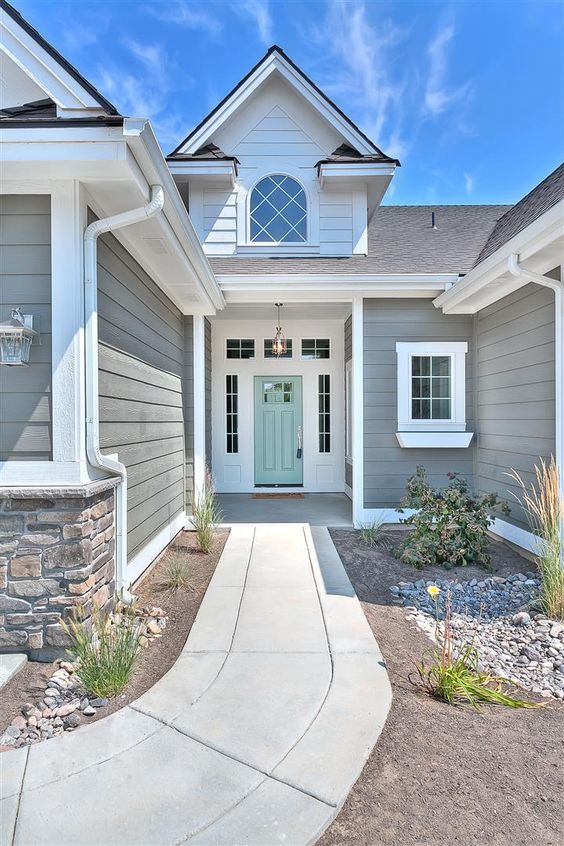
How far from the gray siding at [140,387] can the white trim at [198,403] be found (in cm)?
29

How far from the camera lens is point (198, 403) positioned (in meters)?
5.85

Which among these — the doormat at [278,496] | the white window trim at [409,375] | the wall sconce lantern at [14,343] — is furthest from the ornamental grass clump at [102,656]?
the doormat at [278,496]

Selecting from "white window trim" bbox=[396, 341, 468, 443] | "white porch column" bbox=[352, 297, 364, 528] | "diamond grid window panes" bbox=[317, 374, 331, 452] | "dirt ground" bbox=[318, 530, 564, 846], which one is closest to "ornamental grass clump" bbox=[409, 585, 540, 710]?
"dirt ground" bbox=[318, 530, 564, 846]

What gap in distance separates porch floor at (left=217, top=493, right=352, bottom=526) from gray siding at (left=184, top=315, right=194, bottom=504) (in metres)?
0.69

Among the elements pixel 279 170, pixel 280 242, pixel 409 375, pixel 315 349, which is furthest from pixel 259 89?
pixel 409 375

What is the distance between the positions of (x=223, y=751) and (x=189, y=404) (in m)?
4.34

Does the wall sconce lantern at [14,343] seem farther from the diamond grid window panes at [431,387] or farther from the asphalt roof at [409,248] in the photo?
the diamond grid window panes at [431,387]

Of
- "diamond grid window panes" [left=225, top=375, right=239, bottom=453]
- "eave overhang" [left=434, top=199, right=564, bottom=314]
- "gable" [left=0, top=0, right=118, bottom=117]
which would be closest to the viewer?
"gable" [left=0, top=0, right=118, bottom=117]

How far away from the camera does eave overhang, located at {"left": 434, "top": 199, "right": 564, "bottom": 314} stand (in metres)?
3.41

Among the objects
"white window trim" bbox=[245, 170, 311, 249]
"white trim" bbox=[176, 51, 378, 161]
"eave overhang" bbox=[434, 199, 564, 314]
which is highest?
"white trim" bbox=[176, 51, 378, 161]

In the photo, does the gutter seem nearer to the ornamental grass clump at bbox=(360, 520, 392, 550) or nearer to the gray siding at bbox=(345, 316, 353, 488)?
the gray siding at bbox=(345, 316, 353, 488)

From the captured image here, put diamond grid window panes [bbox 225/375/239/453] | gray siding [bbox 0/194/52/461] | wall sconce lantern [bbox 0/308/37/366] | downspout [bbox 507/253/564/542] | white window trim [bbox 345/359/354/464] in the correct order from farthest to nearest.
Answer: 1. diamond grid window panes [bbox 225/375/239/453]
2. white window trim [bbox 345/359/354/464]
3. downspout [bbox 507/253/564/542]
4. gray siding [bbox 0/194/52/461]
5. wall sconce lantern [bbox 0/308/37/366]

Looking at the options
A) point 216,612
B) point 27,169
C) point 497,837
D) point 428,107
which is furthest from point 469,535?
point 428,107

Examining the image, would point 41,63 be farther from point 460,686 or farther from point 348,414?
point 348,414
